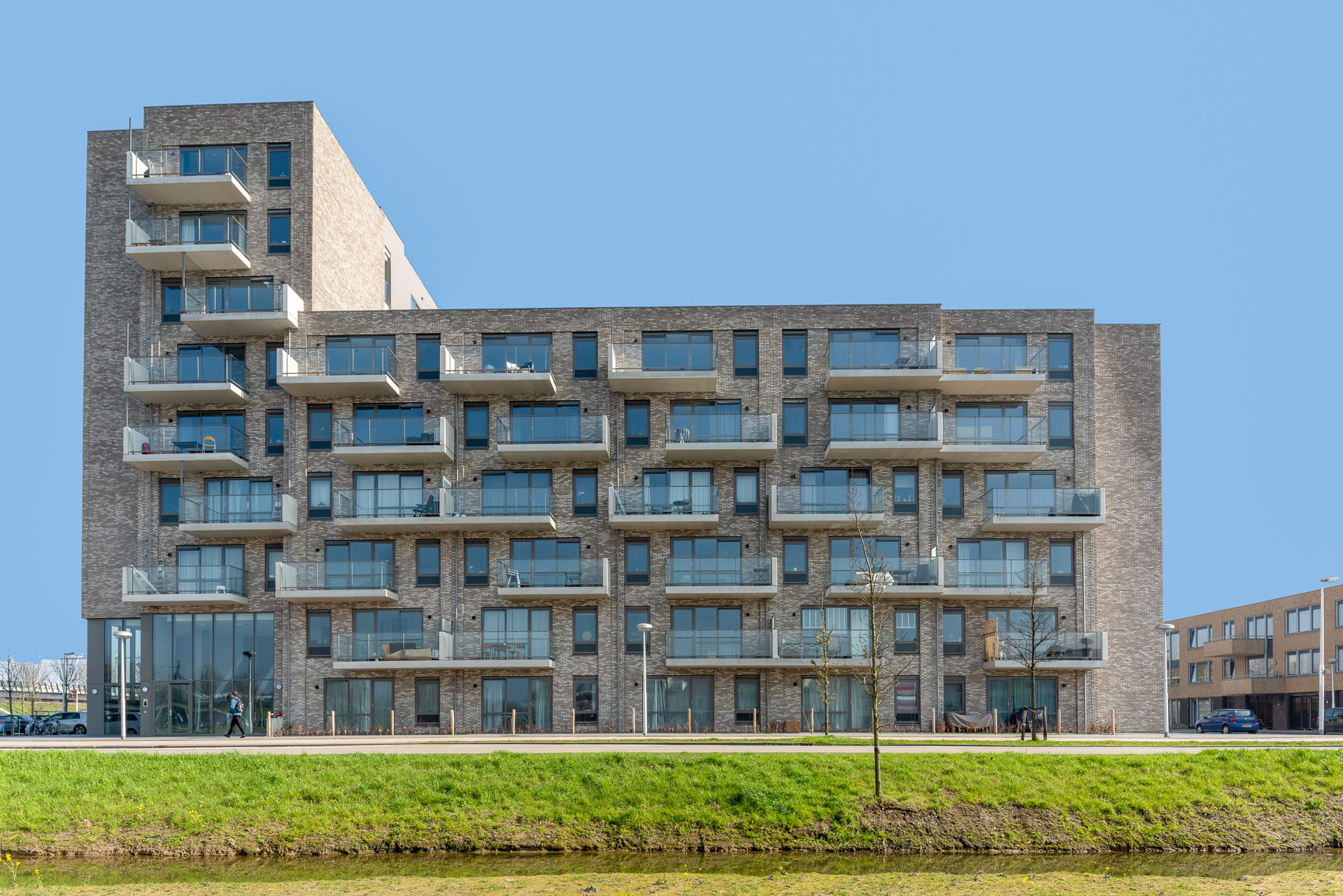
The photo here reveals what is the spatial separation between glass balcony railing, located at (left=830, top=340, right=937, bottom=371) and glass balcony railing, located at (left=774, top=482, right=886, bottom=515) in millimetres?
4257

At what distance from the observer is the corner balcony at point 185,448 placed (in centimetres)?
3891

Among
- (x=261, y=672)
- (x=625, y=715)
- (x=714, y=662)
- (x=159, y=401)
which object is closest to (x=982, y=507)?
(x=714, y=662)

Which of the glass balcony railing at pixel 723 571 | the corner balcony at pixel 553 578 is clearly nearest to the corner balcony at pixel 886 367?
the glass balcony railing at pixel 723 571

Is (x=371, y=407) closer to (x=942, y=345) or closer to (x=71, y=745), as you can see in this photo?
(x=71, y=745)

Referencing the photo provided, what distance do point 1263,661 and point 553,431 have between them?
1901 inches

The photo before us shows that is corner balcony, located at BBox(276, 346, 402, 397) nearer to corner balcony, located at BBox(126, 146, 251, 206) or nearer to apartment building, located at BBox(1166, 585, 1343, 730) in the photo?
corner balcony, located at BBox(126, 146, 251, 206)

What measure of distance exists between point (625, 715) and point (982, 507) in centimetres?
1456

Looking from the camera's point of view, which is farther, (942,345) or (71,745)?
(942,345)

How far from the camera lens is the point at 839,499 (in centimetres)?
3909

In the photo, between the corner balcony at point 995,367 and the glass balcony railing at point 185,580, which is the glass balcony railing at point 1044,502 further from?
the glass balcony railing at point 185,580

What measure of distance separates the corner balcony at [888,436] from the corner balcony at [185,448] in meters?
21.0

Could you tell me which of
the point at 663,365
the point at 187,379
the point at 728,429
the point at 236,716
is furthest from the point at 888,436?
the point at 187,379

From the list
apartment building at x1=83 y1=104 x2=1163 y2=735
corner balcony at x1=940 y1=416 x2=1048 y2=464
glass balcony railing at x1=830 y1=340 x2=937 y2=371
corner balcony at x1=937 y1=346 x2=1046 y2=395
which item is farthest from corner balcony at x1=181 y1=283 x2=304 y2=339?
corner balcony at x1=940 y1=416 x2=1048 y2=464

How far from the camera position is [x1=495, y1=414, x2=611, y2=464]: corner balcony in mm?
39312
